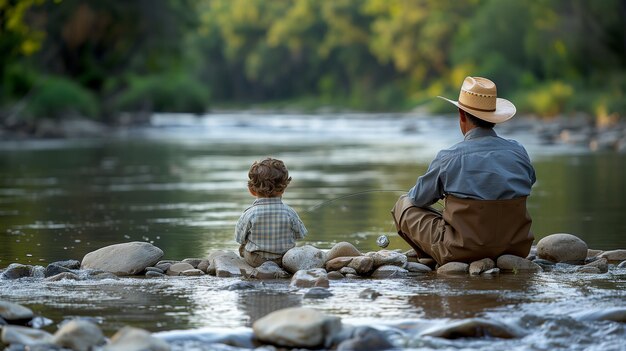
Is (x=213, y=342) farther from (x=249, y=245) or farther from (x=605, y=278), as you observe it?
(x=605, y=278)

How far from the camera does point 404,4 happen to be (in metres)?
77.6

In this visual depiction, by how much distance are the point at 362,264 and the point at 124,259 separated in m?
1.67

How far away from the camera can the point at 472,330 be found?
584 centimetres

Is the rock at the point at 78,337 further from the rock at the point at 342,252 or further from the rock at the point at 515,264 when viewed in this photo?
the rock at the point at 515,264

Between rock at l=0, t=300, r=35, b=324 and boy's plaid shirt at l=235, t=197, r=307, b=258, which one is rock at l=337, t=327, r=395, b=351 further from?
boy's plaid shirt at l=235, t=197, r=307, b=258

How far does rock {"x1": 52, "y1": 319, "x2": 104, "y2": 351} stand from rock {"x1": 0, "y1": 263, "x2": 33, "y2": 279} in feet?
7.47

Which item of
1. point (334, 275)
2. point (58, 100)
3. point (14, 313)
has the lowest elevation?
point (14, 313)

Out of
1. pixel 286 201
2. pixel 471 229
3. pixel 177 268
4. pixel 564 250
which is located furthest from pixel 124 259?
pixel 286 201

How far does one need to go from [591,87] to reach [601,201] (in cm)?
3337

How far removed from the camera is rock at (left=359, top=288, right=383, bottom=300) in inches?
274

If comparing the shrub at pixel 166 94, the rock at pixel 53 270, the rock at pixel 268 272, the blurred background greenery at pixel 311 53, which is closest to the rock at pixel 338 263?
the rock at pixel 268 272

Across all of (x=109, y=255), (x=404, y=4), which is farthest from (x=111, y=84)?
(x=109, y=255)

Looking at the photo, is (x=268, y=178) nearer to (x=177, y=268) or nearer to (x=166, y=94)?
(x=177, y=268)

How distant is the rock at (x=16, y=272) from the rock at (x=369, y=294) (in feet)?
7.63
